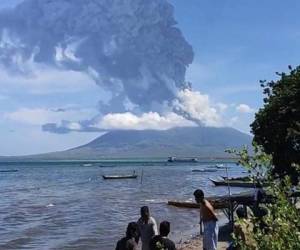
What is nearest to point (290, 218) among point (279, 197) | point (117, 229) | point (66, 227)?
point (279, 197)

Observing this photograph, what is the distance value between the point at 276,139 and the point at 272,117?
1.15 m

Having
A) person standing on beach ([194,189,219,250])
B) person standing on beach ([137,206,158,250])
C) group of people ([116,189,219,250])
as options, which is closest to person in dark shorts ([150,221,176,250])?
group of people ([116,189,219,250])

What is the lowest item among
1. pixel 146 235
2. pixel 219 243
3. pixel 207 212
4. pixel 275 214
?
pixel 219 243

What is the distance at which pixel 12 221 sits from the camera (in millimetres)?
35438

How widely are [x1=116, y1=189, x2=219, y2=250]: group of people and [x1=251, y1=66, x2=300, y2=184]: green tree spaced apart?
12573 mm

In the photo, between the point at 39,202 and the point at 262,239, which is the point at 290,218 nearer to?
the point at 262,239

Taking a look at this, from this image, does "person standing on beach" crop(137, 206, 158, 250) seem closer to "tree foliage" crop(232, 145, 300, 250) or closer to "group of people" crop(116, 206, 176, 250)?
"group of people" crop(116, 206, 176, 250)

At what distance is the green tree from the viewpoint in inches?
936

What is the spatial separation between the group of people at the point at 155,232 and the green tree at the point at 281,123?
1257 cm

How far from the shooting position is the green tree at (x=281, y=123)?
78.0 feet

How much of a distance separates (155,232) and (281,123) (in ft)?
51.0

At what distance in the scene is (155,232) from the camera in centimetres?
995

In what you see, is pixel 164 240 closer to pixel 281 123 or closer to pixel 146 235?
pixel 146 235

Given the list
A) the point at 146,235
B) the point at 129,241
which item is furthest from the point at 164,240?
the point at 146,235
